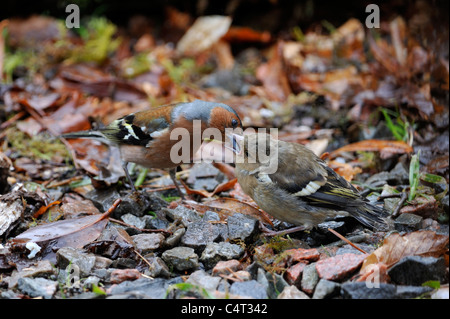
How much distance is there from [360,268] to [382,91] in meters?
3.51

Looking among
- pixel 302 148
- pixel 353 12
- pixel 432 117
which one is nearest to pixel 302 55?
pixel 353 12

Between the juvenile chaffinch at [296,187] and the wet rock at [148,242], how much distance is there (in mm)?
815

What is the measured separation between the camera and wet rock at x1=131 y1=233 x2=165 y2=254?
364 centimetres

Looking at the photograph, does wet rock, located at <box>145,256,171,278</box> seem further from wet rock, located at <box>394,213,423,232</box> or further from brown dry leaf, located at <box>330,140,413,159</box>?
brown dry leaf, located at <box>330,140,413,159</box>

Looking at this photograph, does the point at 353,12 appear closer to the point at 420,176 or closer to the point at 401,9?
the point at 401,9

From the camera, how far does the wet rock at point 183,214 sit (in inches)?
159

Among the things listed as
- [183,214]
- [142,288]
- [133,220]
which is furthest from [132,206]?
[142,288]

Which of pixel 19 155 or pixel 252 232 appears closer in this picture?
pixel 252 232

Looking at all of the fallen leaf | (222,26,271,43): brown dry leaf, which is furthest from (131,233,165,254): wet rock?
(222,26,271,43): brown dry leaf

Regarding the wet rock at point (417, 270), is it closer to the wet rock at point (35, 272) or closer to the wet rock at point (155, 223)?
the wet rock at point (155, 223)

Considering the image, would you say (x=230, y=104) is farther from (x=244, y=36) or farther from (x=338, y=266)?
(x=338, y=266)

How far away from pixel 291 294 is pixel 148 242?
1.19 metres

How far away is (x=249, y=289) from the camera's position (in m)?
3.05
